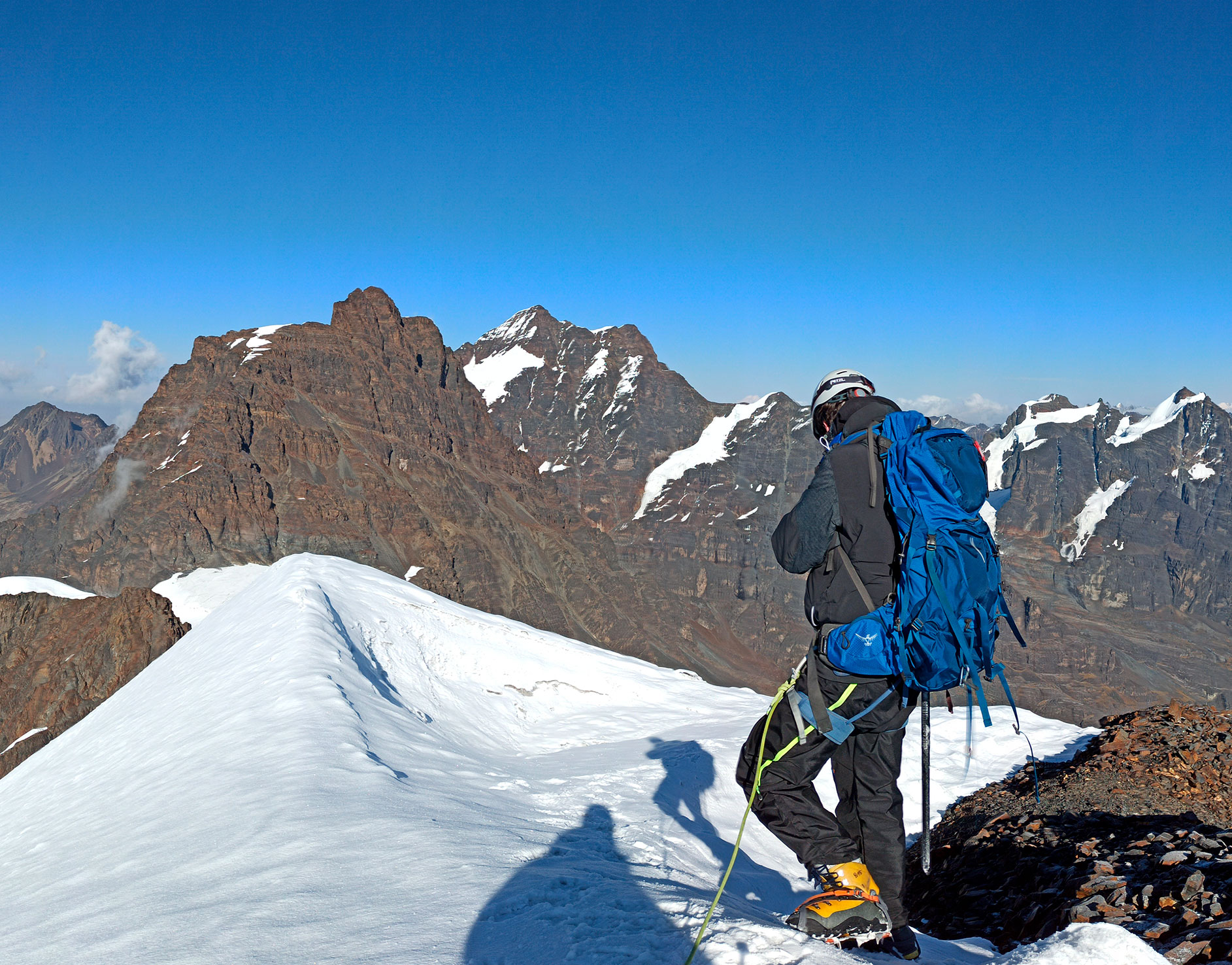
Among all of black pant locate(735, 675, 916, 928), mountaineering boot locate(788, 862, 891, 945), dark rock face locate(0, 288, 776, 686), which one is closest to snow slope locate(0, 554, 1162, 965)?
mountaineering boot locate(788, 862, 891, 945)

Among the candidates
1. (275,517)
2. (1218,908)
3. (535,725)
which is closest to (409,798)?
(1218,908)

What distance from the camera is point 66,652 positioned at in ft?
149

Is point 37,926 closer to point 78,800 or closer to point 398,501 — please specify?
point 78,800

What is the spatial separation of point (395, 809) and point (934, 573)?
4679 millimetres

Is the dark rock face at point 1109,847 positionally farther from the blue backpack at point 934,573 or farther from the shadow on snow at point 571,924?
the shadow on snow at point 571,924

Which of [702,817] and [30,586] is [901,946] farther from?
[30,586]

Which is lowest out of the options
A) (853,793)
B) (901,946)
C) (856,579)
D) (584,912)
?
(901,946)

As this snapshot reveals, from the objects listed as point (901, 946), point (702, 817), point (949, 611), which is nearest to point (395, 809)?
point (901, 946)

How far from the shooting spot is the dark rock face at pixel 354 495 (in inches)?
4471

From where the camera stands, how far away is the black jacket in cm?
434

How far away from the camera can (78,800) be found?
9.09m

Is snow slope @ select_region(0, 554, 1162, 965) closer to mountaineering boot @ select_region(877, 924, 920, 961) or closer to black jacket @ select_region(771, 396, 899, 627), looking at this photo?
mountaineering boot @ select_region(877, 924, 920, 961)

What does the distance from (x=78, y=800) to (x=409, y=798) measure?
18.2 feet

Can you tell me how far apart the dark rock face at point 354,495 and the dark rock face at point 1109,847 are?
379 ft
